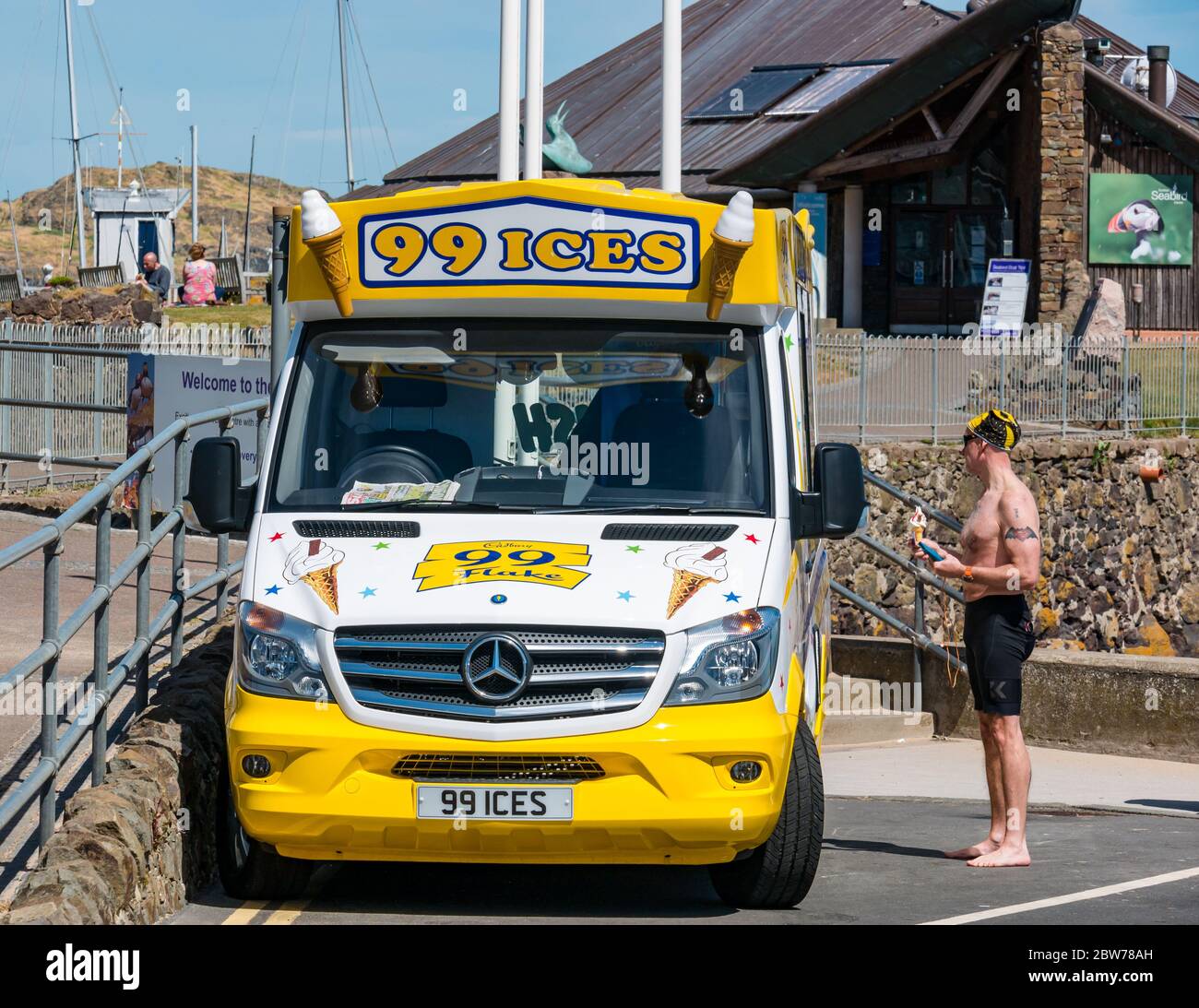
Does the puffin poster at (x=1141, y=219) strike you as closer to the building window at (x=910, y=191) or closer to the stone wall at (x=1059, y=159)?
the stone wall at (x=1059, y=159)

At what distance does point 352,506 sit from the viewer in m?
7.02

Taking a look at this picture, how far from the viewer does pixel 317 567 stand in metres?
6.52

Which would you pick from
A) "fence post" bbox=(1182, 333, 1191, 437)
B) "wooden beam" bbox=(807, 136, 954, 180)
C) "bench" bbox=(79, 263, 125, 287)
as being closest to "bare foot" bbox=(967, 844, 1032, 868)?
"fence post" bbox=(1182, 333, 1191, 437)

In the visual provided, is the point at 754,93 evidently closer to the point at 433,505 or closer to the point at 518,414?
the point at 518,414

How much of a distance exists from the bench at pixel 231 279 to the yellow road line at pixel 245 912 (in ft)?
116

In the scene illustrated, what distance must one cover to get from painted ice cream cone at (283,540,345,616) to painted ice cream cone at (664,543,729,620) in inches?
45.9

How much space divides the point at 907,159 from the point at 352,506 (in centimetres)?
2813

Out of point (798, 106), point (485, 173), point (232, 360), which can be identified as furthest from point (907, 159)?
point (232, 360)

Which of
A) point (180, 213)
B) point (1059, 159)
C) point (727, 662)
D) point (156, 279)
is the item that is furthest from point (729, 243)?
point (180, 213)

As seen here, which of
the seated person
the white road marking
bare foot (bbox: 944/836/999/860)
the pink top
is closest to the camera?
the white road marking

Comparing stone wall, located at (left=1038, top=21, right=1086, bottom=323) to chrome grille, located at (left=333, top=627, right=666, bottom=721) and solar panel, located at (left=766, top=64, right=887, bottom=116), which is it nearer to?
solar panel, located at (left=766, top=64, right=887, bottom=116)

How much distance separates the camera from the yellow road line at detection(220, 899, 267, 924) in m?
6.52

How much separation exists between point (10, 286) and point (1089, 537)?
1098 inches
